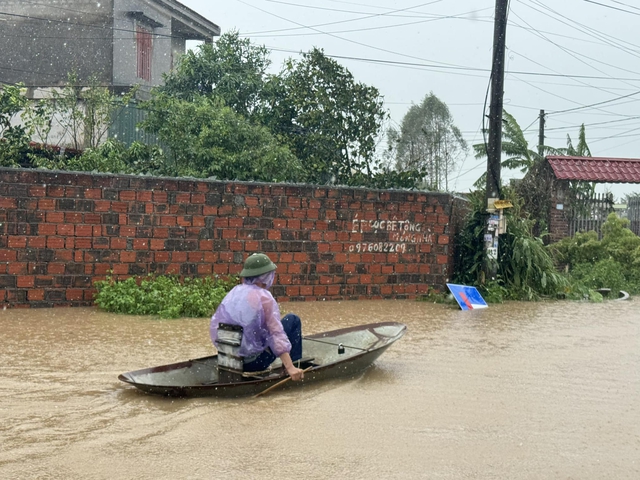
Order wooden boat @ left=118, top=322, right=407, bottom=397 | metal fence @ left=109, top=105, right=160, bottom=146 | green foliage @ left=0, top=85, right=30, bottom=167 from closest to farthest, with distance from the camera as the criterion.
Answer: wooden boat @ left=118, top=322, right=407, bottom=397
green foliage @ left=0, top=85, right=30, bottom=167
metal fence @ left=109, top=105, right=160, bottom=146

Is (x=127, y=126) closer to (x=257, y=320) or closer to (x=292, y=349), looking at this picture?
(x=292, y=349)

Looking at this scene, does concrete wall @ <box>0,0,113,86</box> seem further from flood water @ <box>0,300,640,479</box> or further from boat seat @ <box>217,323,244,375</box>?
boat seat @ <box>217,323,244,375</box>

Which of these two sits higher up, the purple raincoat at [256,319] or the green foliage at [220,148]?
the green foliage at [220,148]

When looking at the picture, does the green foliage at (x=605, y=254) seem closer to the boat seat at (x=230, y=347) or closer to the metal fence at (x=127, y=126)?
the metal fence at (x=127, y=126)

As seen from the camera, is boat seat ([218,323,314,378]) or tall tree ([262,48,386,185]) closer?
boat seat ([218,323,314,378])

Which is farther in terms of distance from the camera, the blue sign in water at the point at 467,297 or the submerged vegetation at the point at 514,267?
the submerged vegetation at the point at 514,267

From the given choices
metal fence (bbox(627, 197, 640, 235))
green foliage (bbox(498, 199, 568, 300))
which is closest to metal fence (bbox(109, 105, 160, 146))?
green foliage (bbox(498, 199, 568, 300))

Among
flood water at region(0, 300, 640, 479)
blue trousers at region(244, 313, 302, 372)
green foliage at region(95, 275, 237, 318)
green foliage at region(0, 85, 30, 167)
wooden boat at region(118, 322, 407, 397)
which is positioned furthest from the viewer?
green foliage at region(0, 85, 30, 167)

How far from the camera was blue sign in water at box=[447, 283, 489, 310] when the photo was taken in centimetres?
1278

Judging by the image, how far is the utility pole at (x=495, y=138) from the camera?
45.6 feet

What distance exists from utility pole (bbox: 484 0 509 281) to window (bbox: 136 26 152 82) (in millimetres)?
11761

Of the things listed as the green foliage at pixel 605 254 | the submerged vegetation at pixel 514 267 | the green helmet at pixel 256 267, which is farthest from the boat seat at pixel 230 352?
the green foliage at pixel 605 254

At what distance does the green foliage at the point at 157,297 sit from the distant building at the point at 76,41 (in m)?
11.7

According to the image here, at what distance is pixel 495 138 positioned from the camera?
45.8 ft
